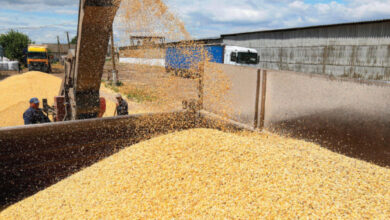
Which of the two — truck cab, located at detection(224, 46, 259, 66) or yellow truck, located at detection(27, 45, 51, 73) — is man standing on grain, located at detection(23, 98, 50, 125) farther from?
yellow truck, located at detection(27, 45, 51, 73)

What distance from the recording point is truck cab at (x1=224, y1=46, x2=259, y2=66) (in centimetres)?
1803

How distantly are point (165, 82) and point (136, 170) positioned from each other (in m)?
2.30

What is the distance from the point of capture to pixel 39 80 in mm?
13203

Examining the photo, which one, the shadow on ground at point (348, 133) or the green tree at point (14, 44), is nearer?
the shadow on ground at point (348, 133)

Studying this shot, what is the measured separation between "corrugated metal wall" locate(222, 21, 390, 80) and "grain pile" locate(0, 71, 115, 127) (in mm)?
13313

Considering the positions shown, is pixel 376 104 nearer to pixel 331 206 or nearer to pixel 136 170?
pixel 331 206

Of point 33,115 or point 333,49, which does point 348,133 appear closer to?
point 33,115

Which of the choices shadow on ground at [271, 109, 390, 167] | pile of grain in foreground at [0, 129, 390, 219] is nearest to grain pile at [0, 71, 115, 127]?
pile of grain in foreground at [0, 129, 390, 219]

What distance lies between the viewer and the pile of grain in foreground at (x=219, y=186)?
2303mm

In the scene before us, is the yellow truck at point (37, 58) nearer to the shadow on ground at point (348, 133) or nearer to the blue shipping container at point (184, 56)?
the blue shipping container at point (184, 56)

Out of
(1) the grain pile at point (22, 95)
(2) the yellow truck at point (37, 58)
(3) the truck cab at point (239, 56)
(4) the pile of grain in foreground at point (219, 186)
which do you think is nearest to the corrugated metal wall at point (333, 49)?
(3) the truck cab at point (239, 56)

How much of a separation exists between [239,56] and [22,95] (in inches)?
501

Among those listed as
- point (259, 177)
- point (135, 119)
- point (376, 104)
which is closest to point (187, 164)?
point (259, 177)

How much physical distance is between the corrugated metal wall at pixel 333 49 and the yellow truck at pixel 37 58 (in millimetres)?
19724
